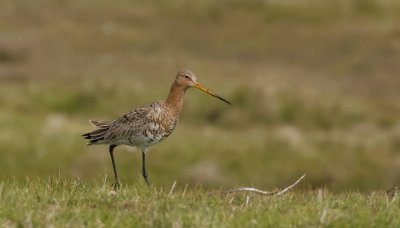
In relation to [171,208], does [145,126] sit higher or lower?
higher

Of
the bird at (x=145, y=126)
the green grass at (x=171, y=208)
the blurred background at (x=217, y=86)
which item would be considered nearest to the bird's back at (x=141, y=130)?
the bird at (x=145, y=126)

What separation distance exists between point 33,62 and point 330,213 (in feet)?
101

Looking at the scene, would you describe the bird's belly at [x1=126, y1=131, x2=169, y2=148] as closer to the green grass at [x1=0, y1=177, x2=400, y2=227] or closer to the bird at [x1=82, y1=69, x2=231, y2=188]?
the bird at [x1=82, y1=69, x2=231, y2=188]

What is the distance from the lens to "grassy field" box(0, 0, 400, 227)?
7.84m

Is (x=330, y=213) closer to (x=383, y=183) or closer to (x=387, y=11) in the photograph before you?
(x=383, y=183)

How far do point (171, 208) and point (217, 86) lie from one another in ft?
78.4

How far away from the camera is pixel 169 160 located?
24.1m

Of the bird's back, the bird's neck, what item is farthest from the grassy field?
the bird's neck

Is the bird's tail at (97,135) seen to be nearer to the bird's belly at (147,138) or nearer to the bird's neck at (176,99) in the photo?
the bird's belly at (147,138)

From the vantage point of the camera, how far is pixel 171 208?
7.46 m

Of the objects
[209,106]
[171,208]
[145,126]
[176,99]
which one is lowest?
[171,208]

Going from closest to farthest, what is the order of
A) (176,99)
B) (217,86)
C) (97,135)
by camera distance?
(97,135) → (176,99) → (217,86)

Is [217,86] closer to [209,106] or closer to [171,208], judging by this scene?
[209,106]

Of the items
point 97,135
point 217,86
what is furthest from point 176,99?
point 217,86
